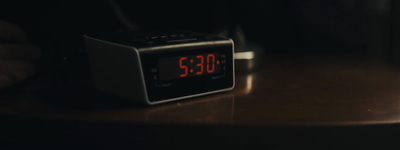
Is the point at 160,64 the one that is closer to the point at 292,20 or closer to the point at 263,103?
the point at 263,103

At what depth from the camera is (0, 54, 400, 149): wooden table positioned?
54 cm

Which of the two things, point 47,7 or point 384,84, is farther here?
point 47,7

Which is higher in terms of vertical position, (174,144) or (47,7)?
(47,7)

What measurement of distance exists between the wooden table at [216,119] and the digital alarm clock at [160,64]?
18 mm

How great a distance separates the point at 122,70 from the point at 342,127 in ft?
0.91

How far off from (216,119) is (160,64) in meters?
0.10

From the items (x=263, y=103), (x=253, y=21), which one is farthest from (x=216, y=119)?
(x=253, y=21)

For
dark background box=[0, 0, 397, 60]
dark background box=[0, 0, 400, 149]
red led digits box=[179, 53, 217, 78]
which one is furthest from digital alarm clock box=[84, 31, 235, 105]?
dark background box=[0, 0, 397, 60]

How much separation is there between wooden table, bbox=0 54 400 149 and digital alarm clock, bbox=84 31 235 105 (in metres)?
0.02

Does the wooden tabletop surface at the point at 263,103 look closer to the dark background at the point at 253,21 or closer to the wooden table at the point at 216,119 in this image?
the wooden table at the point at 216,119

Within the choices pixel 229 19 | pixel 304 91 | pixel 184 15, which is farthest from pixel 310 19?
pixel 304 91

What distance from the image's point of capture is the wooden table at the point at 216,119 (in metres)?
0.54

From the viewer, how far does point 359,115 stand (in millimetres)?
567

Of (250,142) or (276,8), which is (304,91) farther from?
(276,8)
